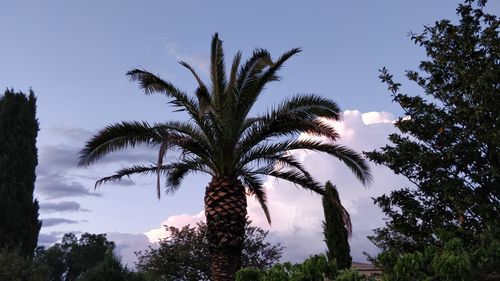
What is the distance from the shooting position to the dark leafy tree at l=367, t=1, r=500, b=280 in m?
12.8

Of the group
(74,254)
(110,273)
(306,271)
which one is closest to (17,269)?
(110,273)

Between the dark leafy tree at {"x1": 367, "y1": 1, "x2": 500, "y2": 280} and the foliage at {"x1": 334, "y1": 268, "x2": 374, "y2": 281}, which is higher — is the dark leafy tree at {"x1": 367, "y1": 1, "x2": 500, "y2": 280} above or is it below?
above

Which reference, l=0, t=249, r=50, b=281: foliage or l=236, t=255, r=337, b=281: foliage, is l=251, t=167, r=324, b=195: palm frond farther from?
l=0, t=249, r=50, b=281: foliage

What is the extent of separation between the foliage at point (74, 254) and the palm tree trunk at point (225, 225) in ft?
155

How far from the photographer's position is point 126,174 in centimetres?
1836

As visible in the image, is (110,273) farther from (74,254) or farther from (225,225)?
(74,254)

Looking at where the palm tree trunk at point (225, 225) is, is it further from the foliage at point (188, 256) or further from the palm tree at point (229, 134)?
the foliage at point (188, 256)

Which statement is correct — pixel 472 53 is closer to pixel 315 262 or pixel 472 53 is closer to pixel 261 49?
pixel 261 49

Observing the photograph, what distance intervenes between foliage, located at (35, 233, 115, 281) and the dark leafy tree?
51284mm

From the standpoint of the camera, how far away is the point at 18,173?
3481 centimetres

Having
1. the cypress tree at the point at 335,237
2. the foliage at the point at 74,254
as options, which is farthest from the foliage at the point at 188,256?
the foliage at the point at 74,254

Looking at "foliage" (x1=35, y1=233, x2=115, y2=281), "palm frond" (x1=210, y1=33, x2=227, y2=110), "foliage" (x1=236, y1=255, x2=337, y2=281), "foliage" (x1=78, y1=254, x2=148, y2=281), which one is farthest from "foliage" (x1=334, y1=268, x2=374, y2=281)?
"foliage" (x1=35, y1=233, x2=115, y2=281)

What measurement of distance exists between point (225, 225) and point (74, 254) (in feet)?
167

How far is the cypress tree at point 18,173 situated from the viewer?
3322 cm
